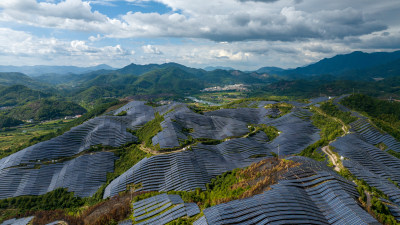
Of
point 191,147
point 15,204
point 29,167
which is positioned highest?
point 191,147

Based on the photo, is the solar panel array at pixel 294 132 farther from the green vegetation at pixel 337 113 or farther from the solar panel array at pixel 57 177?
the solar panel array at pixel 57 177

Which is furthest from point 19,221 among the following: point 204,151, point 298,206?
point 298,206

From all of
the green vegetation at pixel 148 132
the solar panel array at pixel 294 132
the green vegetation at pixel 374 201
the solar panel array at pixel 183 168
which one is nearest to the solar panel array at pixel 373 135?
the solar panel array at pixel 294 132

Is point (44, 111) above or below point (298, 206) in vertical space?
below

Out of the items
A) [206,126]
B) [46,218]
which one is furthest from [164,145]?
[46,218]

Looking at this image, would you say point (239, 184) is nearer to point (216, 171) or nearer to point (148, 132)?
point (216, 171)

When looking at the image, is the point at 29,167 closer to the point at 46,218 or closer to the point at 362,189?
the point at 46,218
